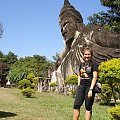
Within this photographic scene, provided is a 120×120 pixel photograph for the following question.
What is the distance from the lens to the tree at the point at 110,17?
30112mm

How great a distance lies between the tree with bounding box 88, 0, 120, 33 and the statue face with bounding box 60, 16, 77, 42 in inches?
240

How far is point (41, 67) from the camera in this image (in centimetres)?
4975

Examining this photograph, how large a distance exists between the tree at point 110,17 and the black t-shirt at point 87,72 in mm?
23917

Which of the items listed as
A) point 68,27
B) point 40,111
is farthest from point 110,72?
point 68,27

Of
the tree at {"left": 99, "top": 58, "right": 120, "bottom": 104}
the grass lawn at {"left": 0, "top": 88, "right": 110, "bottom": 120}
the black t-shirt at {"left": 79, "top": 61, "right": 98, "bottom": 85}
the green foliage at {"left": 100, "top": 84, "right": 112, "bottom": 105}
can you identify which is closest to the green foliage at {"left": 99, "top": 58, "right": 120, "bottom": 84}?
the tree at {"left": 99, "top": 58, "right": 120, "bottom": 104}

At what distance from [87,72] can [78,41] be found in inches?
684

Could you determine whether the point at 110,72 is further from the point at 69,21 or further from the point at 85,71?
the point at 69,21

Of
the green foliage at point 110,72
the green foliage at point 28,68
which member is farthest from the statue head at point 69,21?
the green foliage at point 28,68

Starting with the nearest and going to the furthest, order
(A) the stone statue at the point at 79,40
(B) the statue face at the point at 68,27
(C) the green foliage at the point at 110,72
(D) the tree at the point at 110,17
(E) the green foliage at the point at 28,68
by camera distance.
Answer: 1. (C) the green foliage at the point at 110,72
2. (A) the stone statue at the point at 79,40
3. (B) the statue face at the point at 68,27
4. (D) the tree at the point at 110,17
5. (E) the green foliage at the point at 28,68

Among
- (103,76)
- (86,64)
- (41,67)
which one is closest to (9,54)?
(41,67)

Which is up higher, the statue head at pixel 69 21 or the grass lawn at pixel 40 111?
the statue head at pixel 69 21

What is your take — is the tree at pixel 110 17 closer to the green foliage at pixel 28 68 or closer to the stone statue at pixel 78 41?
the stone statue at pixel 78 41

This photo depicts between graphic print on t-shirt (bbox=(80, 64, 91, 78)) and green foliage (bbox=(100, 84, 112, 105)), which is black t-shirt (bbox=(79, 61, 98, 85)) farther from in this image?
green foliage (bbox=(100, 84, 112, 105))

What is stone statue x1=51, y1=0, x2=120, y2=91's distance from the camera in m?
21.6
